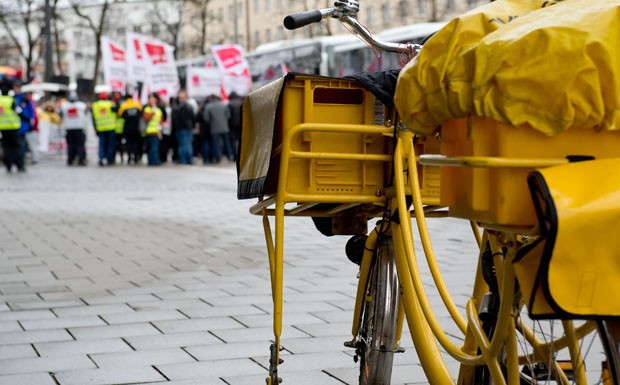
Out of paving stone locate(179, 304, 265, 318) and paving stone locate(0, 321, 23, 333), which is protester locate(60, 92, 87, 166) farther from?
paving stone locate(0, 321, 23, 333)

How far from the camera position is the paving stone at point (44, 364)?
15.7ft

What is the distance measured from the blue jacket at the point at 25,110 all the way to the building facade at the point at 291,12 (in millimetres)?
19693

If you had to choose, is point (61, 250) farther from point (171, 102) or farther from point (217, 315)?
point (171, 102)

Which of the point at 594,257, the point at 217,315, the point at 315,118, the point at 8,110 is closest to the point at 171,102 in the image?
the point at 8,110

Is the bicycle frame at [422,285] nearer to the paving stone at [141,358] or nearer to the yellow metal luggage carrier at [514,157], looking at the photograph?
the yellow metal luggage carrier at [514,157]

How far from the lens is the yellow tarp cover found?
2090 mm

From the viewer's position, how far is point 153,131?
88.6 feet

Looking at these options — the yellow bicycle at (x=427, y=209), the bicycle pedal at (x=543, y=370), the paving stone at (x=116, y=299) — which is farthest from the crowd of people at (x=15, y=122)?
the bicycle pedal at (x=543, y=370)

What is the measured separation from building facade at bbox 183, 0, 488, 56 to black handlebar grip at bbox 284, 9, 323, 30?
35811mm

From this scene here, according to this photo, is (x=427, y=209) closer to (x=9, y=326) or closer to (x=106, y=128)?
(x=9, y=326)

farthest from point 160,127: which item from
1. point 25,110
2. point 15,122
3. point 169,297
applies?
point 169,297

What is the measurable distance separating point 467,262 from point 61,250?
11.5 feet

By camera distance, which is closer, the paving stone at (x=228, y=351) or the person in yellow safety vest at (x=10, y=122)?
the paving stone at (x=228, y=351)

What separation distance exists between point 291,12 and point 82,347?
68.1m
